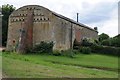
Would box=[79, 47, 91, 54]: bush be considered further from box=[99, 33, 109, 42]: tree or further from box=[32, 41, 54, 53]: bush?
box=[99, 33, 109, 42]: tree

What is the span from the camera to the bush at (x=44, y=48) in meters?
42.2

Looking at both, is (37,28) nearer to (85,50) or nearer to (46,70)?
(85,50)

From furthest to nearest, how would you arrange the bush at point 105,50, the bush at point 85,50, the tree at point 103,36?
the tree at point 103,36
the bush at point 105,50
the bush at point 85,50

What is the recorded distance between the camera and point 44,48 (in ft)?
138

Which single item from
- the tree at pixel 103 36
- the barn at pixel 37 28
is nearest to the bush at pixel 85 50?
the barn at pixel 37 28

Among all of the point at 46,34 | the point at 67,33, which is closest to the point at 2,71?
the point at 46,34

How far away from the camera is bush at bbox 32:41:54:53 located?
138 ft

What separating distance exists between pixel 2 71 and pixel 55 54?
24.1m

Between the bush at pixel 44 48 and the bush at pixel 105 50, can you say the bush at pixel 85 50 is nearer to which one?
the bush at pixel 105 50

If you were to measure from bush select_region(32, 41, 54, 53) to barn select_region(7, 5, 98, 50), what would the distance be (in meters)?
0.74

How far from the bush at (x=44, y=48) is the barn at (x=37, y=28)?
74 cm

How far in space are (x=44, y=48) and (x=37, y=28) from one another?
13.5ft

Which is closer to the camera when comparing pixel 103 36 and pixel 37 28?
pixel 37 28

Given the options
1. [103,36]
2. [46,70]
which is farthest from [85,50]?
[46,70]
